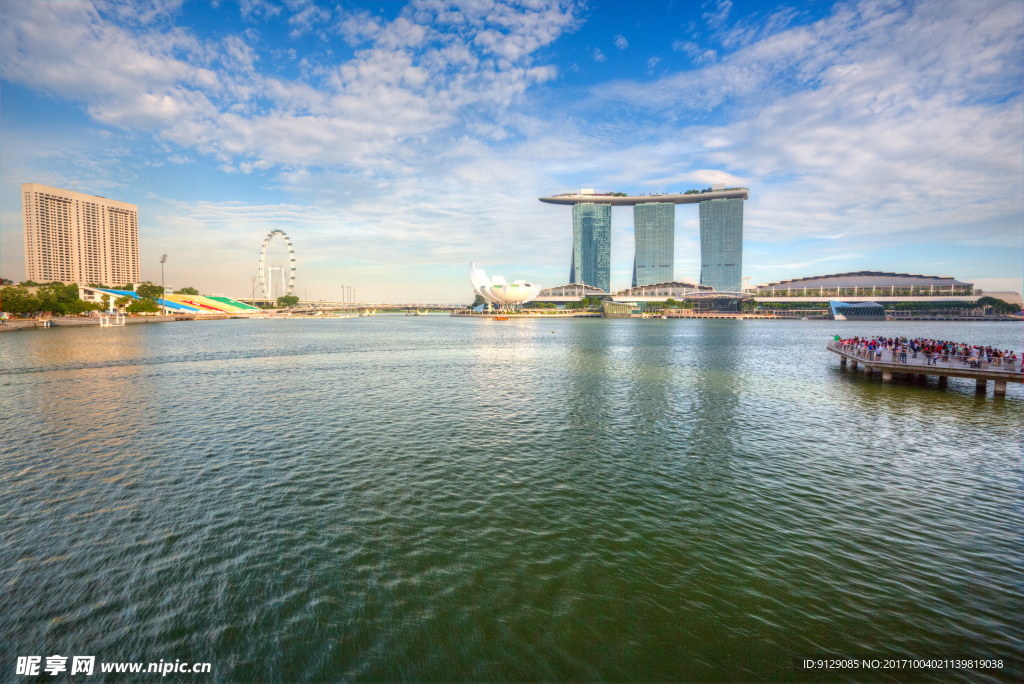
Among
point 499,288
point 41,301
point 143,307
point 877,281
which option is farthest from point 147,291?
point 877,281

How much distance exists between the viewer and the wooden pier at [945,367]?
2447 centimetres

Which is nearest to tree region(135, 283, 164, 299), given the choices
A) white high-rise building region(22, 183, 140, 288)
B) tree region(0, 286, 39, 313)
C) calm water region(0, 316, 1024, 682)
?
tree region(0, 286, 39, 313)

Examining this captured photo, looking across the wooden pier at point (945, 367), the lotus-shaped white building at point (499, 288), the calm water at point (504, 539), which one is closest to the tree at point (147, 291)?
the lotus-shaped white building at point (499, 288)

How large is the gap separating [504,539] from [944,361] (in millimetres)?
33224

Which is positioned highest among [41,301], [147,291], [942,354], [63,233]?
[63,233]

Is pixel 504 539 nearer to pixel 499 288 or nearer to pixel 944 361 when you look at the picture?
pixel 944 361

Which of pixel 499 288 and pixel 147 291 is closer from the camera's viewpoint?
pixel 147 291

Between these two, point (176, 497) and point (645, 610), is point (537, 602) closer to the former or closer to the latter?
point (645, 610)

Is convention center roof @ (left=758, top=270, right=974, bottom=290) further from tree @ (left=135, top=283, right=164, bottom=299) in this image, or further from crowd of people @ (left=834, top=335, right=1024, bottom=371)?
tree @ (left=135, top=283, right=164, bottom=299)

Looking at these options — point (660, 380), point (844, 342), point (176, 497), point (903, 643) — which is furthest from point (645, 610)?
point (844, 342)

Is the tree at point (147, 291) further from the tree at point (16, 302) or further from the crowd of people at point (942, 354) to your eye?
the crowd of people at point (942, 354)

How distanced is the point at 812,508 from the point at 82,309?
13796cm

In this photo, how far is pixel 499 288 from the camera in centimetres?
17888

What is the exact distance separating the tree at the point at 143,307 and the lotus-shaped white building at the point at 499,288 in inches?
4032
